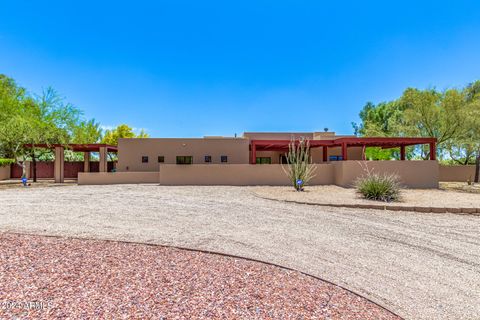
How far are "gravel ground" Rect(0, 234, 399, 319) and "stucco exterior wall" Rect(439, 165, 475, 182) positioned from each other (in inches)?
994

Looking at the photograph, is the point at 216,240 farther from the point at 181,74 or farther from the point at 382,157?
the point at 382,157

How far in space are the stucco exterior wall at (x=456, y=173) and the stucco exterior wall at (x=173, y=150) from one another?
17037mm

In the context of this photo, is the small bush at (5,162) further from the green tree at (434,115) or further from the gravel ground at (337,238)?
the green tree at (434,115)

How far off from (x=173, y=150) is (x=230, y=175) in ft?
18.3

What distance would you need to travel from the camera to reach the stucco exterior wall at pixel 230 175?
698 inches

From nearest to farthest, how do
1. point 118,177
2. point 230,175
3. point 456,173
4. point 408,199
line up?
point 408,199
point 230,175
point 118,177
point 456,173

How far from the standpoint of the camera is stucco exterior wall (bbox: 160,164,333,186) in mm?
17719

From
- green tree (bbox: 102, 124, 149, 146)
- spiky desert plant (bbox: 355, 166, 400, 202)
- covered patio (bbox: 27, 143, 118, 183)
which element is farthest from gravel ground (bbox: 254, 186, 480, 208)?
green tree (bbox: 102, 124, 149, 146)

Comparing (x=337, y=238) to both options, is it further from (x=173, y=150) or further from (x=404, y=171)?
(x=173, y=150)

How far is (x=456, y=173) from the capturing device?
22641mm

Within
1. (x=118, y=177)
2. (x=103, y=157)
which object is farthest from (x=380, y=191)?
(x=103, y=157)

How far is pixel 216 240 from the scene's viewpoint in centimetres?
505

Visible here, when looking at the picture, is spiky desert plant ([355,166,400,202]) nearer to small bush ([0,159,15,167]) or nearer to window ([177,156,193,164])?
window ([177,156,193,164])

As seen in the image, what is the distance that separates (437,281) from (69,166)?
28147 mm
